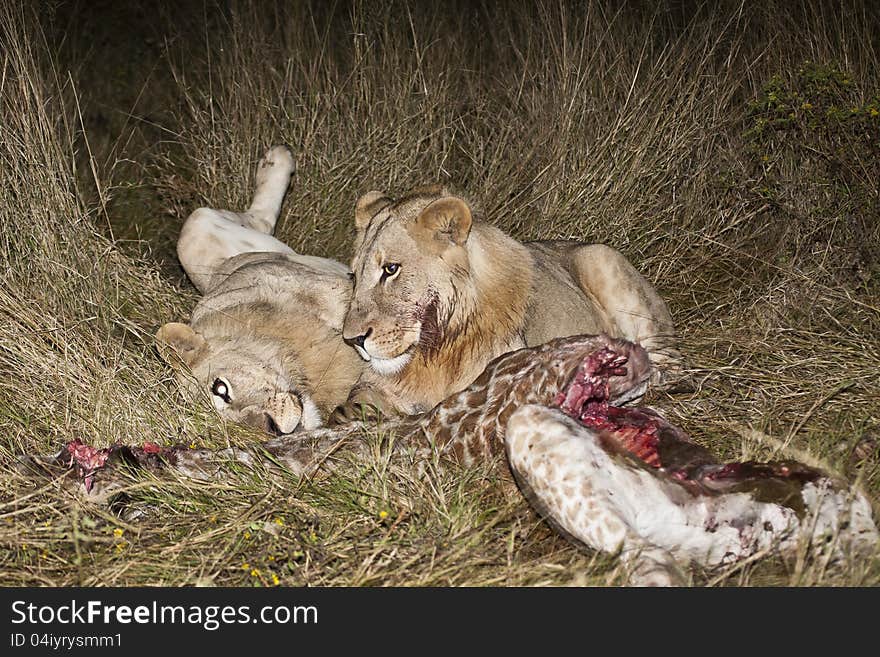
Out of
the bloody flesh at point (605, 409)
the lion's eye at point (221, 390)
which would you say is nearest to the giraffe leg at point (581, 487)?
the bloody flesh at point (605, 409)

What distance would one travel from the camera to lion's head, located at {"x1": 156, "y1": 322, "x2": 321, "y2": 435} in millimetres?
5051

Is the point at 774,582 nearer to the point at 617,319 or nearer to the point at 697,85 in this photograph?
the point at 617,319

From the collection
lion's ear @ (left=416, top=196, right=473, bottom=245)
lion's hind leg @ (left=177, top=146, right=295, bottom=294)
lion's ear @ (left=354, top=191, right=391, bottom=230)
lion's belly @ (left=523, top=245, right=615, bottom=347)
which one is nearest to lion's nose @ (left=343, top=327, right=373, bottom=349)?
lion's ear @ (left=416, top=196, right=473, bottom=245)

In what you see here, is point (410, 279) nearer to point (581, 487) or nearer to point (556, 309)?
point (556, 309)

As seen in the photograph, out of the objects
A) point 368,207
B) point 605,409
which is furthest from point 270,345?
point 605,409

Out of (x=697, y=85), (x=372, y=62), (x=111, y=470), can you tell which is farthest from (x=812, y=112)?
(x=111, y=470)

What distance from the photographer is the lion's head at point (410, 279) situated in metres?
4.51

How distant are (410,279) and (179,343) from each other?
1330 millimetres

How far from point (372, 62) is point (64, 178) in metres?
2.46

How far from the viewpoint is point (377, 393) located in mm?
5000

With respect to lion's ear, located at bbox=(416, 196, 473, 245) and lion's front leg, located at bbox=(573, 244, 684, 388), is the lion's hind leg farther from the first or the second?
lion's ear, located at bbox=(416, 196, 473, 245)

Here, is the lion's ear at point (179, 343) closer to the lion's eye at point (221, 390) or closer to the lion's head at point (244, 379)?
the lion's head at point (244, 379)

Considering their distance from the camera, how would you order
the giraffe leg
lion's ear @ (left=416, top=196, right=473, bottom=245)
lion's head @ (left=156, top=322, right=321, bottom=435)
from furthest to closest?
lion's head @ (left=156, top=322, right=321, bottom=435), lion's ear @ (left=416, top=196, right=473, bottom=245), the giraffe leg

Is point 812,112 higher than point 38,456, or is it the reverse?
point 812,112
